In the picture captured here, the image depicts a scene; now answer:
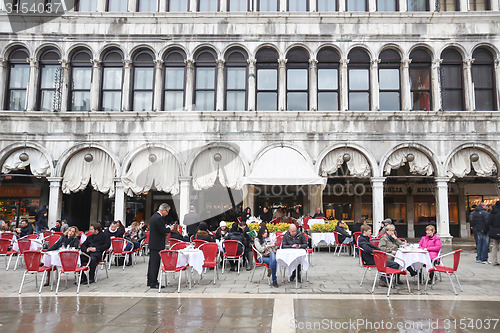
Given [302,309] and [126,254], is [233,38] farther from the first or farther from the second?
[302,309]

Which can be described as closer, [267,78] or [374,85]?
[374,85]

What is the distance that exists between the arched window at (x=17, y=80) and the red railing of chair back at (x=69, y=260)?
13543mm

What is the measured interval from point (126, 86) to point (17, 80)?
18.2ft

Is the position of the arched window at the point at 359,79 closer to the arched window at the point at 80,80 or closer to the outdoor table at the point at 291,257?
the outdoor table at the point at 291,257

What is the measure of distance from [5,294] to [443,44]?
19.3 metres

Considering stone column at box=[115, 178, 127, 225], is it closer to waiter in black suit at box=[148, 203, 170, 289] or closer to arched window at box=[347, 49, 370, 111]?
waiter in black suit at box=[148, 203, 170, 289]

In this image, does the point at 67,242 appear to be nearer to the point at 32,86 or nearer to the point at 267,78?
the point at 32,86

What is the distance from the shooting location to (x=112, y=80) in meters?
19.0

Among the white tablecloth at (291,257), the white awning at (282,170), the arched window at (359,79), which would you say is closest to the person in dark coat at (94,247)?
the white tablecloth at (291,257)

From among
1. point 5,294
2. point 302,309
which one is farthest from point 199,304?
point 5,294

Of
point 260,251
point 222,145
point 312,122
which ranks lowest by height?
point 260,251

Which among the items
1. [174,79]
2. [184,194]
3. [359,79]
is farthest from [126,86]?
[359,79]

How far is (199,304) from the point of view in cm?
749

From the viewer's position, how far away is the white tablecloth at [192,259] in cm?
905
